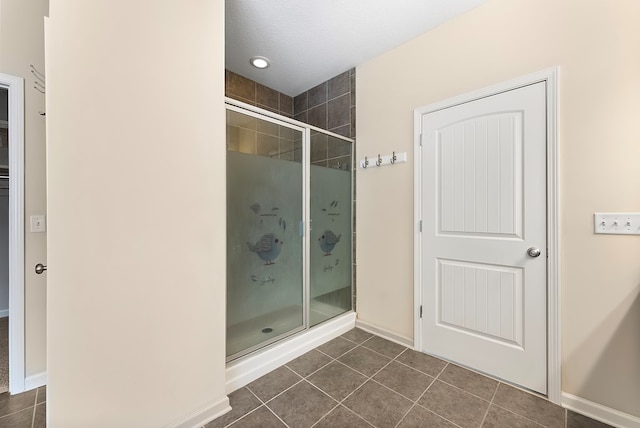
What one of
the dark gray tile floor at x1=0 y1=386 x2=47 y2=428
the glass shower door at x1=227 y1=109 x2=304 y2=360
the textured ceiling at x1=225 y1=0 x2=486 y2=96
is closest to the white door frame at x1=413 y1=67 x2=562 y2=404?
the textured ceiling at x1=225 y1=0 x2=486 y2=96

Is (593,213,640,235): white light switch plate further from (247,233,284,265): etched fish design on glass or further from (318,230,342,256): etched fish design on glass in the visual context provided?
(247,233,284,265): etched fish design on glass

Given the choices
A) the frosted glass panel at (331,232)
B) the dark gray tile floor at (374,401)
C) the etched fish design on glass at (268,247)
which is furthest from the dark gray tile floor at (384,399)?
the etched fish design on glass at (268,247)

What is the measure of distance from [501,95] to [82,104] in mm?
2390

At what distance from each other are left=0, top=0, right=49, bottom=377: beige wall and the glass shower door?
1.24 meters

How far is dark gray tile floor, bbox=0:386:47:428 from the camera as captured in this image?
4.45 feet

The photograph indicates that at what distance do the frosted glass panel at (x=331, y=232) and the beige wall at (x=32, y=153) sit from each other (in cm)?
192

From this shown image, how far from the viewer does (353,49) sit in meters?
2.29

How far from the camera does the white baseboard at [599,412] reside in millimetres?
1307

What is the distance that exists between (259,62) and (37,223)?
2209 mm

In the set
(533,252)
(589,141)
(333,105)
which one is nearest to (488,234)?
(533,252)

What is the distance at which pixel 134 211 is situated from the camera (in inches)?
46.6

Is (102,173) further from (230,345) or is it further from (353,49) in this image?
(353,49)

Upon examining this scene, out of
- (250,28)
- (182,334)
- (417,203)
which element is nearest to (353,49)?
(250,28)

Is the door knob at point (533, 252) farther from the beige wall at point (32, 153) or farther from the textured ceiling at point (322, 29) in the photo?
the beige wall at point (32, 153)
